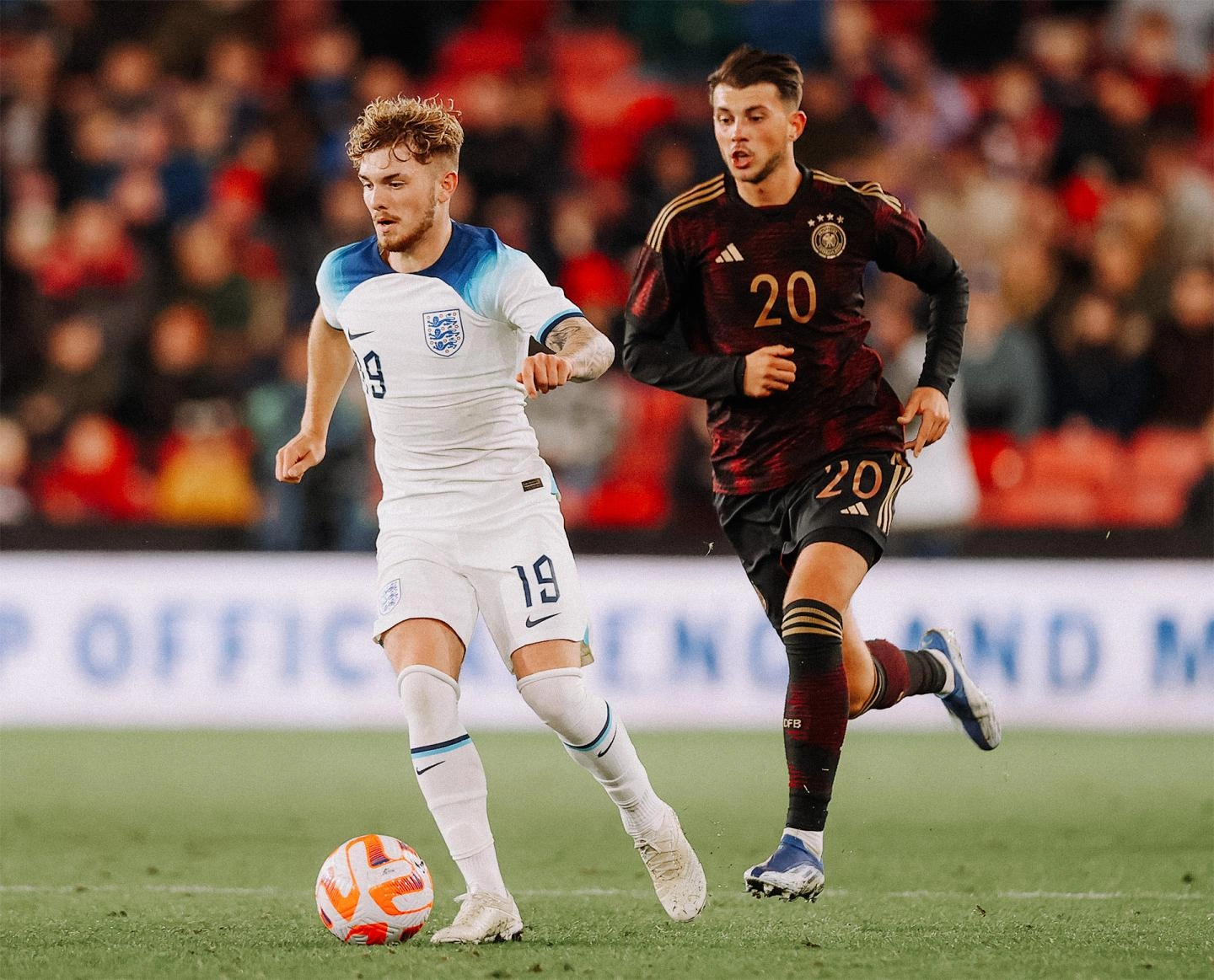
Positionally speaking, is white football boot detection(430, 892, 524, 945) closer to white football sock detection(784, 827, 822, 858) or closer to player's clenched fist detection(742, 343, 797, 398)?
white football sock detection(784, 827, 822, 858)

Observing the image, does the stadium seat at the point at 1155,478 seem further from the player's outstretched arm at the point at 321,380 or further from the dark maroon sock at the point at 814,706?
the player's outstretched arm at the point at 321,380

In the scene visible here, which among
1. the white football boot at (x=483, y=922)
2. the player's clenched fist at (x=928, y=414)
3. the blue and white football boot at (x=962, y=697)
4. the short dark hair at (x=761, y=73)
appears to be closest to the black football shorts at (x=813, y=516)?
the player's clenched fist at (x=928, y=414)

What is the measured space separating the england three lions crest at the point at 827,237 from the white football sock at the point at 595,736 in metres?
1.45

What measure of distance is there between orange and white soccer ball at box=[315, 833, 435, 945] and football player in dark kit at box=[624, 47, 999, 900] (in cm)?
107

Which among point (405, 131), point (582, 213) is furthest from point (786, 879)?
point (582, 213)

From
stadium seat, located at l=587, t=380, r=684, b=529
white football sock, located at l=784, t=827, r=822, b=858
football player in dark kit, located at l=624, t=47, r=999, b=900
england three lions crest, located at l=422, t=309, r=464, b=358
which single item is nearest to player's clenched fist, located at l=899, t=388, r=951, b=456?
football player in dark kit, located at l=624, t=47, r=999, b=900

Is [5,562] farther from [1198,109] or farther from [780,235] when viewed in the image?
[1198,109]

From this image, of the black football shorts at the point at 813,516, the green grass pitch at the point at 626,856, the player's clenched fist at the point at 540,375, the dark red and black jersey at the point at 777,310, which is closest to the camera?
the player's clenched fist at the point at 540,375

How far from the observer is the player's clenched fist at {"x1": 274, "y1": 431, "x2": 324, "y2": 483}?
5.38m

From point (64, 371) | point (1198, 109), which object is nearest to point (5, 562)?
point (64, 371)

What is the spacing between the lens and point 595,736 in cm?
524

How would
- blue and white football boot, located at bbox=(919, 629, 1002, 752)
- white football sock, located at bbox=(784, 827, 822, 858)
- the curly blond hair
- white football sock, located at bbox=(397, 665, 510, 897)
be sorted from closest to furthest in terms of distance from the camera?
1. white football sock, located at bbox=(397, 665, 510, 897)
2. the curly blond hair
3. white football sock, located at bbox=(784, 827, 822, 858)
4. blue and white football boot, located at bbox=(919, 629, 1002, 752)

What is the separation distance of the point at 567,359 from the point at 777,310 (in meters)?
1.00

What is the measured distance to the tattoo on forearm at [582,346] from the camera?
16.3ft
